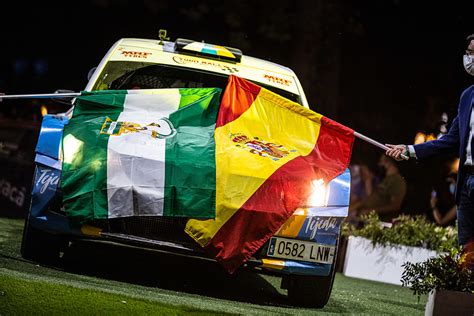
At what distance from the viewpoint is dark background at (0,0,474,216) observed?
16.4 m

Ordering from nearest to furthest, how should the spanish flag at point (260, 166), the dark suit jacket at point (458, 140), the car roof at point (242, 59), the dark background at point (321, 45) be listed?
1. the dark suit jacket at point (458, 140)
2. the spanish flag at point (260, 166)
3. the car roof at point (242, 59)
4. the dark background at point (321, 45)

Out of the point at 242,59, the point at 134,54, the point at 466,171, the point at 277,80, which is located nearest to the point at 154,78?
the point at 134,54

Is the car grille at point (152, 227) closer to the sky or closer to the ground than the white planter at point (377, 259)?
closer to the sky

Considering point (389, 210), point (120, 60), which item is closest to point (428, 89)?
point (389, 210)

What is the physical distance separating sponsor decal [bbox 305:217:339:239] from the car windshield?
2.02 m

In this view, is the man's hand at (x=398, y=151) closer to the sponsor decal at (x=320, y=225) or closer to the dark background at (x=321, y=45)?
the sponsor decal at (x=320, y=225)

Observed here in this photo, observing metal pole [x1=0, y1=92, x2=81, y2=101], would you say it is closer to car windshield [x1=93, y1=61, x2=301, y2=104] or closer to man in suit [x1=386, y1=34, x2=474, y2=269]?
car windshield [x1=93, y1=61, x2=301, y2=104]

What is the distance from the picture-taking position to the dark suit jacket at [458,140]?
636 cm

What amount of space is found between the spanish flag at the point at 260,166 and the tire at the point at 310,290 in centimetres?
82

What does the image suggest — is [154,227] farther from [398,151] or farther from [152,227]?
[398,151]

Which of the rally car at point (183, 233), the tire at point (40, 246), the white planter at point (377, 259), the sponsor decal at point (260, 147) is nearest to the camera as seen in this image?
the rally car at point (183, 233)

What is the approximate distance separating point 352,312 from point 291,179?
1407 millimetres

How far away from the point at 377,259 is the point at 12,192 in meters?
5.16

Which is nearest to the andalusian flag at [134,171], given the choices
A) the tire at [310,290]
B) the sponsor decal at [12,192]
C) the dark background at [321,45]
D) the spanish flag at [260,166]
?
the spanish flag at [260,166]
